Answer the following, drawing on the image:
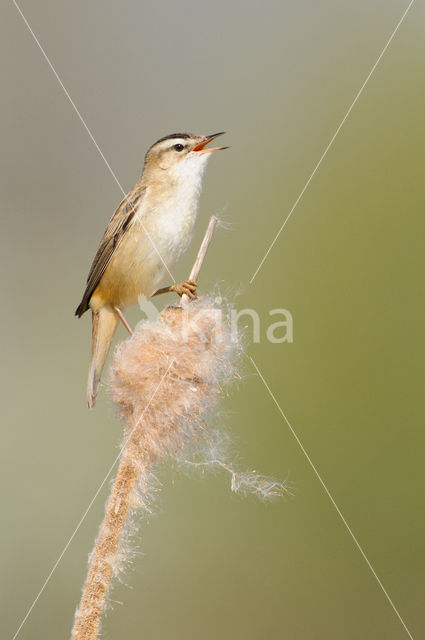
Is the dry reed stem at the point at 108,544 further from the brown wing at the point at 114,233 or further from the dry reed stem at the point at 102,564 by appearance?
the brown wing at the point at 114,233

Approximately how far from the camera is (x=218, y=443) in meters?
1.96

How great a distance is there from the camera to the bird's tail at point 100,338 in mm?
2709

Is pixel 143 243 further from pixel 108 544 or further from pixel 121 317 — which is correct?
pixel 108 544

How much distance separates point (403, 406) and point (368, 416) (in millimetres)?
234

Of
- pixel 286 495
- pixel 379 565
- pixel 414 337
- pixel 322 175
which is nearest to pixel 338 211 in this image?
pixel 322 175

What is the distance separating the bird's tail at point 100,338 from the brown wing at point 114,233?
104 millimetres

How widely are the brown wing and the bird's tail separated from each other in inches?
4.1

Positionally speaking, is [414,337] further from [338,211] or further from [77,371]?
[77,371]

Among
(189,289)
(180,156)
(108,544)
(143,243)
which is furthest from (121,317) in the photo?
(108,544)

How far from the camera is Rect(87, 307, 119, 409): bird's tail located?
8.89ft

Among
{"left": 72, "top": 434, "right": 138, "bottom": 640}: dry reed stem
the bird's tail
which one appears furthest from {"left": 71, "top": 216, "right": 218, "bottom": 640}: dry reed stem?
the bird's tail

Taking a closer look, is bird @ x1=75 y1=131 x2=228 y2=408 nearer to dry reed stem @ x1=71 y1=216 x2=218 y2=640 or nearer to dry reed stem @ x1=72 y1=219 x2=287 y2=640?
dry reed stem @ x1=72 y1=219 x2=287 y2=640

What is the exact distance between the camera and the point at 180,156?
10.5 feet

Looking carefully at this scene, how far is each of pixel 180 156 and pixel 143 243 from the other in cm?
54
